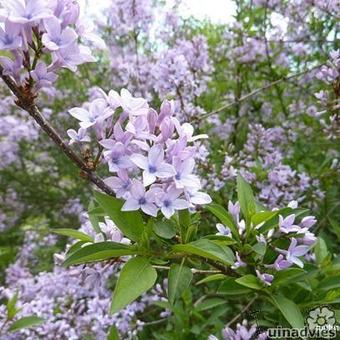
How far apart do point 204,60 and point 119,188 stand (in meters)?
2.37

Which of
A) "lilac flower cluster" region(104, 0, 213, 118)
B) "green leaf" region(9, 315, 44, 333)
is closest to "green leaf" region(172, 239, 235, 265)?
"green leaf" region(9, 315, 44, 333)

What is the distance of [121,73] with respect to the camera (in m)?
3.94

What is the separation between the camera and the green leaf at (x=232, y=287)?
1.42m

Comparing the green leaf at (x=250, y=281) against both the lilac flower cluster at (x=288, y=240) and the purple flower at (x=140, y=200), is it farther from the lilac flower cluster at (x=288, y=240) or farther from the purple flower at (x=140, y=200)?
the purple flower at (x=140, y=200)

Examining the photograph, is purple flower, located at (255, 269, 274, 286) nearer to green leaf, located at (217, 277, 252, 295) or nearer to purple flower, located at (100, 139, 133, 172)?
green leaf, located at (217, 277, 252, 295)

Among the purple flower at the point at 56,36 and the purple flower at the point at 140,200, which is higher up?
the purple flower at the point at 56,36

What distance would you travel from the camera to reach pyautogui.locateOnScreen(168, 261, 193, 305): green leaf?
1202 mm

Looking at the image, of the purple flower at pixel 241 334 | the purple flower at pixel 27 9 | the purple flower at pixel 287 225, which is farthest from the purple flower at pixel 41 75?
the purple flower at pixel 241 334

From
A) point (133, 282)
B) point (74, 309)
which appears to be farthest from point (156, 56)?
point (133, 282)

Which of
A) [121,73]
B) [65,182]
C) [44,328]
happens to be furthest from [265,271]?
[65,182]

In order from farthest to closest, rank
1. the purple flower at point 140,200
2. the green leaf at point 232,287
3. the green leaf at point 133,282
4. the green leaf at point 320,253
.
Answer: the green leaf at point 320,253
the green leaf at point 232,287
the purple flower at point 140,200
the green leaf at point 133,282

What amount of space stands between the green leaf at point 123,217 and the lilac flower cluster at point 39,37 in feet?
1.08

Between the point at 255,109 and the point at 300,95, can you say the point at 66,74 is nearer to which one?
the point at 255,109

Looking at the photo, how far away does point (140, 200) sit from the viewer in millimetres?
1236
